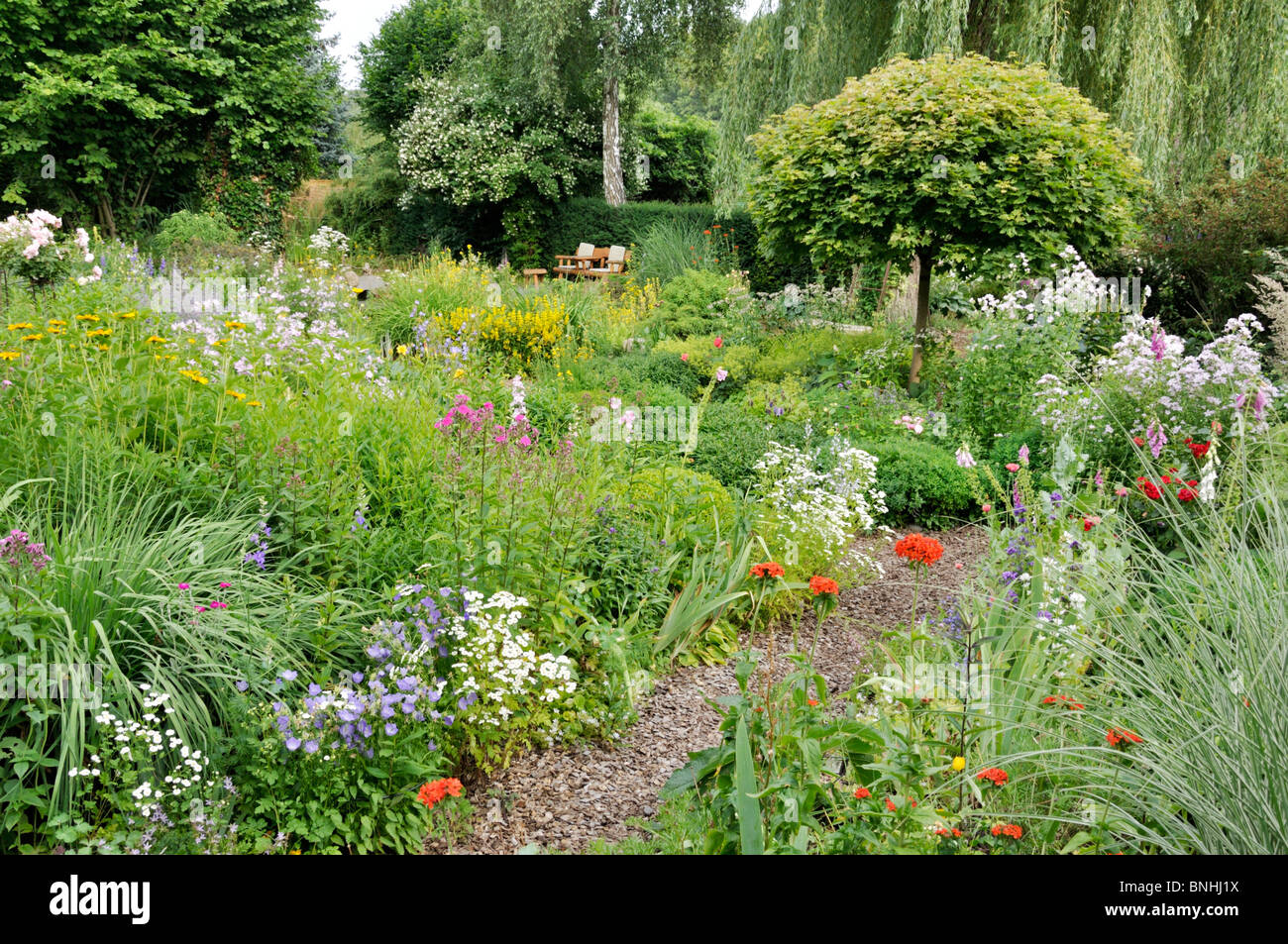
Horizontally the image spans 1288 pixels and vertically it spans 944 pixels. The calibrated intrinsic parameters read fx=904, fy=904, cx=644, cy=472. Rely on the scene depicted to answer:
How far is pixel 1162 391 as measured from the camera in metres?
4.83

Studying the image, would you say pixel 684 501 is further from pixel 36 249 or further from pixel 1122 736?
pixel 36 249

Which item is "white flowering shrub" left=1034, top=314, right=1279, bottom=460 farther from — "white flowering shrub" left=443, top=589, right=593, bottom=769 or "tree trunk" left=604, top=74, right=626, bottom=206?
"tree trunk" left=604, top=74, right=626, bottom=206

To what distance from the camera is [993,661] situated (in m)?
2.70

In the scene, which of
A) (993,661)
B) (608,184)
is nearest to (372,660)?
(993,661)

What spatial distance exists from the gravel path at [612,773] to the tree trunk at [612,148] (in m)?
15.2

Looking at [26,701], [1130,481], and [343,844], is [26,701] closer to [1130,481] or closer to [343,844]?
[343,844]

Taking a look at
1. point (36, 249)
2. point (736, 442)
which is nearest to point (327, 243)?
point (36, 249)

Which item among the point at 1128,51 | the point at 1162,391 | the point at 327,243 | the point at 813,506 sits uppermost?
the point at 1128,51

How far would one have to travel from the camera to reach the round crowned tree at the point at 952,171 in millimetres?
6625

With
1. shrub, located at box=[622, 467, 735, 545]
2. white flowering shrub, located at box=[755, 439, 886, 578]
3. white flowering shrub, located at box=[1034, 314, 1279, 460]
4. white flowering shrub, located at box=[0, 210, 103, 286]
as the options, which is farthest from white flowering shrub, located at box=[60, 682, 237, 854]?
white flowering shrub, located at box=[0, 210, 103, 286]

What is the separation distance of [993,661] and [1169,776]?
853 millimetres

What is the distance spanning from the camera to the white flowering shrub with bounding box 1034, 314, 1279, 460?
4.45 m

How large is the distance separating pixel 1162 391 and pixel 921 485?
1.36 metres

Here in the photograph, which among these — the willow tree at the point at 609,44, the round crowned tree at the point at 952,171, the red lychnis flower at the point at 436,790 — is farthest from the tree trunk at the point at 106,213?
the red lychnis flower at the point at 436,790
